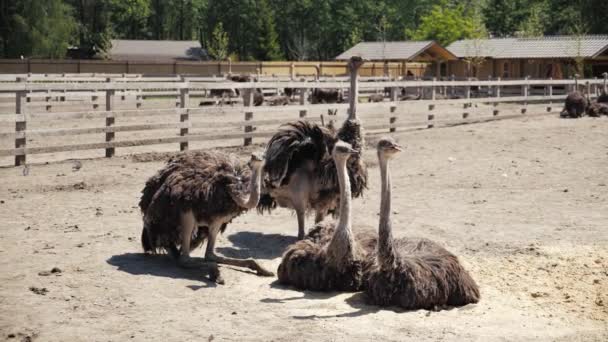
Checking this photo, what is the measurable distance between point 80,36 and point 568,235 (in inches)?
2782

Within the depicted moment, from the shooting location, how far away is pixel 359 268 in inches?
250

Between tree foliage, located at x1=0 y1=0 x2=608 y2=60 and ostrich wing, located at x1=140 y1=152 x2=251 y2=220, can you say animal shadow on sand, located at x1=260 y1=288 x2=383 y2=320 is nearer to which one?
ostrich wing, located at x1=140 y1=152 x2=251 y2=220

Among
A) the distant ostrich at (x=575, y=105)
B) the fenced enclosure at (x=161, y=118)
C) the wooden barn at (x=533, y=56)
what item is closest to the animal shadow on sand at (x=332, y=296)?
the fenced enclosure at (x=161, y=118)

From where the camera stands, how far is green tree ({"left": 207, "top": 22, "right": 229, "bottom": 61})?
2554 inches

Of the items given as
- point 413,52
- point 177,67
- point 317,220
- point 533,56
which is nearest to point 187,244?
point 317,220

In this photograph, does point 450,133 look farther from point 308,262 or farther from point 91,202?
point 308,262

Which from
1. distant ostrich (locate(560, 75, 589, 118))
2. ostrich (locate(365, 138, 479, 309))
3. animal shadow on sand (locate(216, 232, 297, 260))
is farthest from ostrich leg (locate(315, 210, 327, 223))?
distant ostrich (locate(560, 75, 589, 118))

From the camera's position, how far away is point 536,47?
48219 mm

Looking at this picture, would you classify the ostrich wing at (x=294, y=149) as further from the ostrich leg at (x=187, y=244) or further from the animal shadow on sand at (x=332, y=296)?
the animal shadow on sand at (x=332, y=296)

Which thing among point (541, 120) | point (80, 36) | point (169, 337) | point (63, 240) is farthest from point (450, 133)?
point (80, 36)

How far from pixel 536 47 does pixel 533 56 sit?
1.12 metres

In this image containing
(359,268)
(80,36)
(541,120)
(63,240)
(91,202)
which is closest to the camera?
(359,268)

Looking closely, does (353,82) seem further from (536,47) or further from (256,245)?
(536,47)

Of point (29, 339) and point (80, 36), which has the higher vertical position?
point (80, 36)
